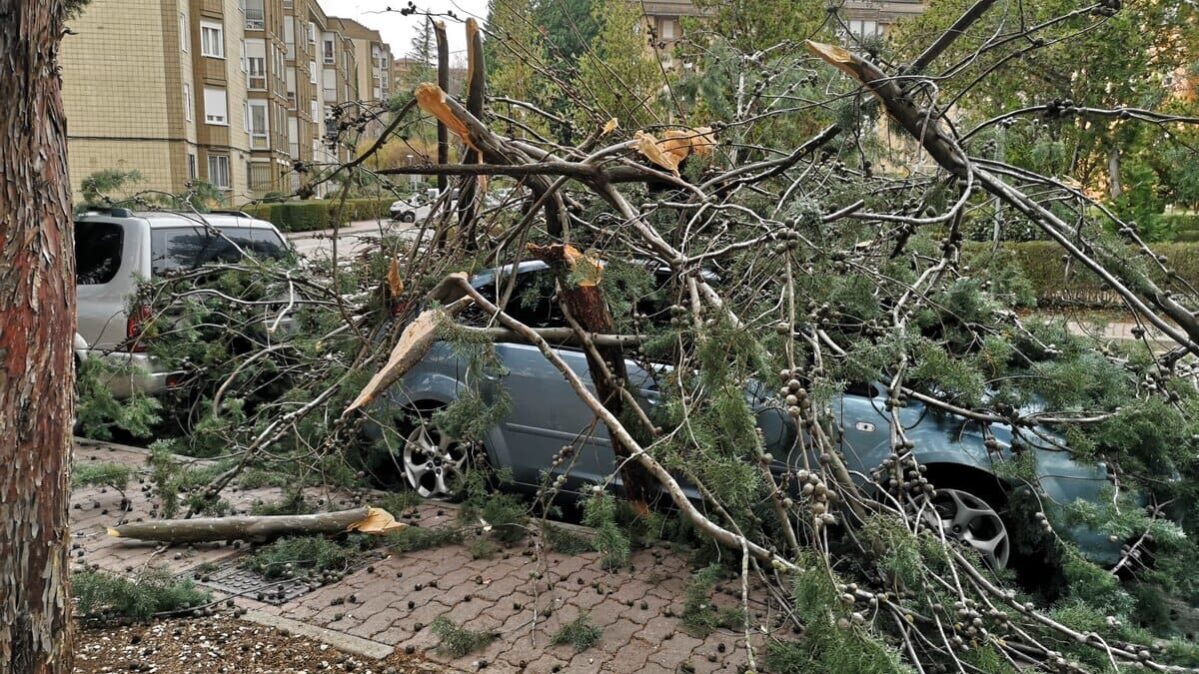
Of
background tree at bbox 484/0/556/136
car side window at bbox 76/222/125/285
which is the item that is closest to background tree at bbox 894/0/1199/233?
background tree at bbox 484/0/556/136

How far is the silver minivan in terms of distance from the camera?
8.30 metres

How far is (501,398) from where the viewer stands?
17.2ft

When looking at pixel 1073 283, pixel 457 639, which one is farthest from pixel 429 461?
pixel 1073 283

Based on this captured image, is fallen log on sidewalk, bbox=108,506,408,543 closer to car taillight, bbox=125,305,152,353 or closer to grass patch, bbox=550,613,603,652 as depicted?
grass patch, bbox=550,613,603,652

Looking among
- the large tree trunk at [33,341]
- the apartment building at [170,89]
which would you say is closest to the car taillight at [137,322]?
the large tree trunk at [33,341]

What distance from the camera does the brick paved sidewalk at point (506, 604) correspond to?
168 inches

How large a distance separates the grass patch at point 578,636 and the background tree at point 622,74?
116 inches

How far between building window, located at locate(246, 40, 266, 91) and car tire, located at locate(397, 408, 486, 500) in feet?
182

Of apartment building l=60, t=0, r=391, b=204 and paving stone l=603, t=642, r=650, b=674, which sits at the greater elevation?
apartment building l=60, t=0, r=391, b=204

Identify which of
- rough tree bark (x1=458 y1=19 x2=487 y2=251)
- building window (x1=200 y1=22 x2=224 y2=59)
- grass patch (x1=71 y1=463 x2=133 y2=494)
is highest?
building window (x1=200 y1=22 x2=224 y2=59)

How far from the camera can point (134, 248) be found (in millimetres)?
8414

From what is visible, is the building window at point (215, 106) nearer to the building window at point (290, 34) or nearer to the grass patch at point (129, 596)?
the building window at point (290, 34)

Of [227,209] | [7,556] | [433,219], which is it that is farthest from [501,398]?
[227,209]

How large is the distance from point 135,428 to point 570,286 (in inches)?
155
